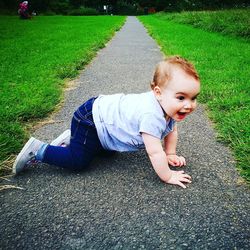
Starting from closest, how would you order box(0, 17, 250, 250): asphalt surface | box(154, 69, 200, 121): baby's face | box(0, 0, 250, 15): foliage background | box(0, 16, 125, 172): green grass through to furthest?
1. box(0, 17, 250, 250): asphalt surface
2. box(154, 69, 200, 121): baby's face
3. box(0, 16, 125, 172): green grass
4. box(0, 0, 250, 15): foliage background

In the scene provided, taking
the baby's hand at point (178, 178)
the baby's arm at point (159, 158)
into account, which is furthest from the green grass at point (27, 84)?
the baby's hand at point (178, 178)

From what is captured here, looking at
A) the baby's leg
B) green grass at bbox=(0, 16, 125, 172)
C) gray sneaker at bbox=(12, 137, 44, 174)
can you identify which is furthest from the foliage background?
gray sneaker at bbox=(12, 137, 44, 174)

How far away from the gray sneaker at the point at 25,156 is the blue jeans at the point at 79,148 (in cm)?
9

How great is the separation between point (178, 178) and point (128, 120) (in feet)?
1.77

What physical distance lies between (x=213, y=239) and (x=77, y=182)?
1016mm

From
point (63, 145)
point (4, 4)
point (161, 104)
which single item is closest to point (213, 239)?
point (161, 104)

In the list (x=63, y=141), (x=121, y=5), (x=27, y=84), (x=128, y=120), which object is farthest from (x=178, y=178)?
(x=121, y=5)

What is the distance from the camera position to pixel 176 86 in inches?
83.4

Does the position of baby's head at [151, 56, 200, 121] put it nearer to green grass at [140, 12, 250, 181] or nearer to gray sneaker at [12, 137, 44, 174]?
green grass at [140, 12, 250, 181]

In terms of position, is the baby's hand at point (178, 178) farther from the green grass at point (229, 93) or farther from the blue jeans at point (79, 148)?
the blue jeans at point (79, 148)

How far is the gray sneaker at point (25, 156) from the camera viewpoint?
92.3 inches

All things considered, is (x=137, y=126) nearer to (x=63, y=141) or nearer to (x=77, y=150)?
(x=77, y=150)

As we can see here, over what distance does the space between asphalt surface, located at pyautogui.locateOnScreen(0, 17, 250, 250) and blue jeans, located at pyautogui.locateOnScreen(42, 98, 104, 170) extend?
0.08 m

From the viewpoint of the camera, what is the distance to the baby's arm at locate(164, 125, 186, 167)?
253cm
